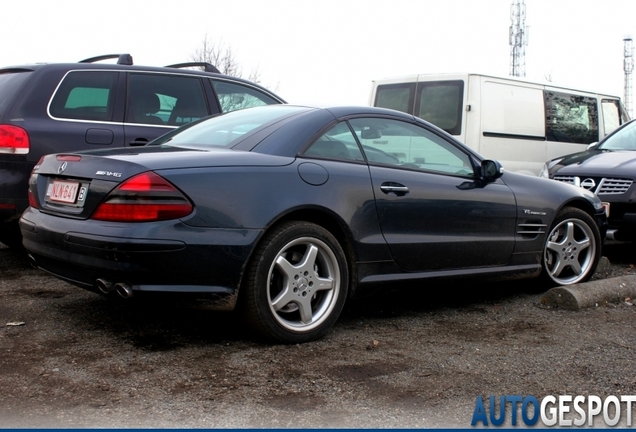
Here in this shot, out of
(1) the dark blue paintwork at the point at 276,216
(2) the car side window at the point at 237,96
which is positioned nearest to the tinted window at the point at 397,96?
(2) the car side window at the point at 237,96

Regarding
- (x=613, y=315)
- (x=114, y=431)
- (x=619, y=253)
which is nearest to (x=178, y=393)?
(x=114, y=431)

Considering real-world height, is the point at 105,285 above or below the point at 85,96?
below

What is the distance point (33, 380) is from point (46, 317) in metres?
1.27

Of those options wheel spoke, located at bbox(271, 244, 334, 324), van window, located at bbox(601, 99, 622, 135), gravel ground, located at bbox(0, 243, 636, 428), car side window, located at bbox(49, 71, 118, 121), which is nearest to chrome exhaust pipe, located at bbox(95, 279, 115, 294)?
gravel ground, located at bbox(0, 243, 636, 428)

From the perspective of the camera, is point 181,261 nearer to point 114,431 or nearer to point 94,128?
point 114,431

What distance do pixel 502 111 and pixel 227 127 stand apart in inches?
238

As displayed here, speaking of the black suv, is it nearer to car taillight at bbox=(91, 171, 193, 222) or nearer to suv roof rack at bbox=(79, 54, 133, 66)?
suv roof rack at bbox=(79, 54, 133, 66)

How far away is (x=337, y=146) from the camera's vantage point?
4867mm

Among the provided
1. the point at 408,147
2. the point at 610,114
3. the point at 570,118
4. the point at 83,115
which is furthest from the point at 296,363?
the point at 610,114

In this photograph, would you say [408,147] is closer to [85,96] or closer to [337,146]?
[337,146]

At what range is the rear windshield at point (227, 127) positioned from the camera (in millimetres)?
4836

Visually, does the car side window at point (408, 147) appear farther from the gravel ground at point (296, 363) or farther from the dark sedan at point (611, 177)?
the dark sedan at point (611, 177)

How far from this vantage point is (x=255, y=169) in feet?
14.2

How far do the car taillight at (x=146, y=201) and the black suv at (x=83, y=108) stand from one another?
223 centimetres
